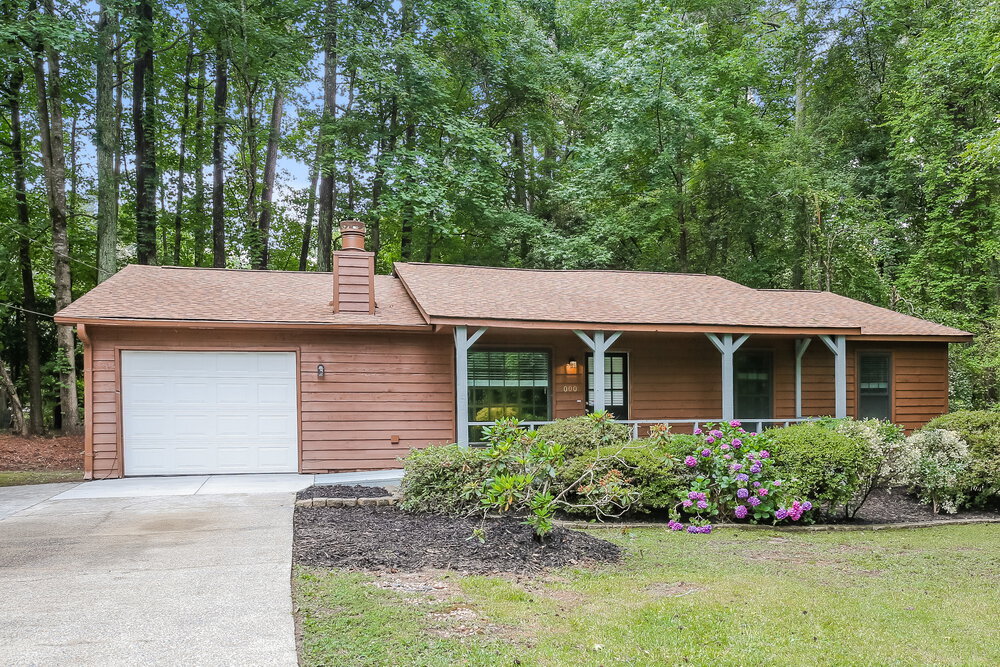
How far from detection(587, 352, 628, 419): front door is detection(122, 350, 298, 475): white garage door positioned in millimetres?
5000

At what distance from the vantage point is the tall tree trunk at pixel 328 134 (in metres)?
17.4

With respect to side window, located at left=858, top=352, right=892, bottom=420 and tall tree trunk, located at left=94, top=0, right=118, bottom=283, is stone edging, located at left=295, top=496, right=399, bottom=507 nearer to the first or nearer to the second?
side window, located at left=858, top=352, right=892, bottom=420

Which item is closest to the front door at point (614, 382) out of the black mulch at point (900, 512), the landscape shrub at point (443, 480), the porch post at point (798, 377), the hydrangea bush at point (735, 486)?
the porch post at point (798, 377)

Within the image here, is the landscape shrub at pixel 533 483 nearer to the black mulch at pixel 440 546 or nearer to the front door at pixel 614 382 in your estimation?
→ the black mulch at pixel 440 546

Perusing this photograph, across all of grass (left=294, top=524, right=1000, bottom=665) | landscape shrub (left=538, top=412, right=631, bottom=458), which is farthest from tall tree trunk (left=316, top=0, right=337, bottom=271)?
grass (left=294, top=524, right=1000, bottom=665)

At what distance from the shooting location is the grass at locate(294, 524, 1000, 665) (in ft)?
9.89

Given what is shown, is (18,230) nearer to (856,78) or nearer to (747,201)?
(747,201)

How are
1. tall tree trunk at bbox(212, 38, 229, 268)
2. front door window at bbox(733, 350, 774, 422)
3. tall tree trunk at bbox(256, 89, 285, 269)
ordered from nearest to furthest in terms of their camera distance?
front door window at bbox(733, 350, 774, 422) < tall tree trunk at bbox(212, 38, 229, 268) < tall tree trunk at bbox(256, 89, 285, 269)

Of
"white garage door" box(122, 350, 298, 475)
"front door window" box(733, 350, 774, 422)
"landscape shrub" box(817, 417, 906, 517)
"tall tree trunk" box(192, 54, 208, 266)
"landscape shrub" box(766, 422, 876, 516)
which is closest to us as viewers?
"landscape shrub" box(766, 422, 876, 516)

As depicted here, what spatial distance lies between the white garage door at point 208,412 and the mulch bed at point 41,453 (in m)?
3.14

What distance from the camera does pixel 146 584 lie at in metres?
3.95

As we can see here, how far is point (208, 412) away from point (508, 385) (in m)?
4.69

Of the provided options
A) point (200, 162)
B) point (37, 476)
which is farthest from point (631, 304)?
point (200, 162)

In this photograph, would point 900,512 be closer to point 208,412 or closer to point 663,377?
point 663,377
